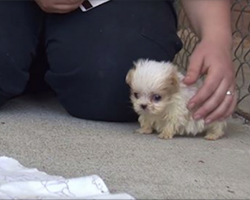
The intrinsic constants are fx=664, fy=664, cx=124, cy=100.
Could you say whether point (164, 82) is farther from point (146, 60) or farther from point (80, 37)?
point (80, 37)

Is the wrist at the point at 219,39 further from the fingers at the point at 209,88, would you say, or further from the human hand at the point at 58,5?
the human hand at the point at 58,5

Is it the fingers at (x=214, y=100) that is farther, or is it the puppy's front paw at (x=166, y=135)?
the puppy's front paw at (x=166, y=135)

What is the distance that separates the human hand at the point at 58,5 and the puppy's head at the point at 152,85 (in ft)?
0.68

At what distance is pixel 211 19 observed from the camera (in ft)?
4.33

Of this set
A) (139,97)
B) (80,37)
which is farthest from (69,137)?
(80,37)

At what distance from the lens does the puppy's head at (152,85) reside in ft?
4.52

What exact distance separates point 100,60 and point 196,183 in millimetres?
512

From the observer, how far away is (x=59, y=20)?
154 centimetres

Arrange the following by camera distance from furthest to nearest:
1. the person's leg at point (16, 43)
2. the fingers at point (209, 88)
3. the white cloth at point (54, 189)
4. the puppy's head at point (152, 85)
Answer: the person's leg at point (16, 43) → the puppy's head at point (152, 85) → the fingers at point (209, 88) → the white cloth at point (54, 189)

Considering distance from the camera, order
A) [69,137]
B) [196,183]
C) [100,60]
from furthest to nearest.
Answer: [100,60] → [69,137] → [196,183]

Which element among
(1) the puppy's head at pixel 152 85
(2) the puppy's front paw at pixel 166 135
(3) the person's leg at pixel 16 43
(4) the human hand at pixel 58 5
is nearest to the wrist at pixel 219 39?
(1) the puppy's head at pixel 152 85

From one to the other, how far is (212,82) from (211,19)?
0.18 m

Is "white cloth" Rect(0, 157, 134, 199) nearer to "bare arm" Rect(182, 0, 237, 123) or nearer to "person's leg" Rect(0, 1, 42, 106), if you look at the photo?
"bare arm" Rect(182, 0, 237, 123)

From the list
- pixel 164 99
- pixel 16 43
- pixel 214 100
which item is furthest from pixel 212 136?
pixel 16 43
